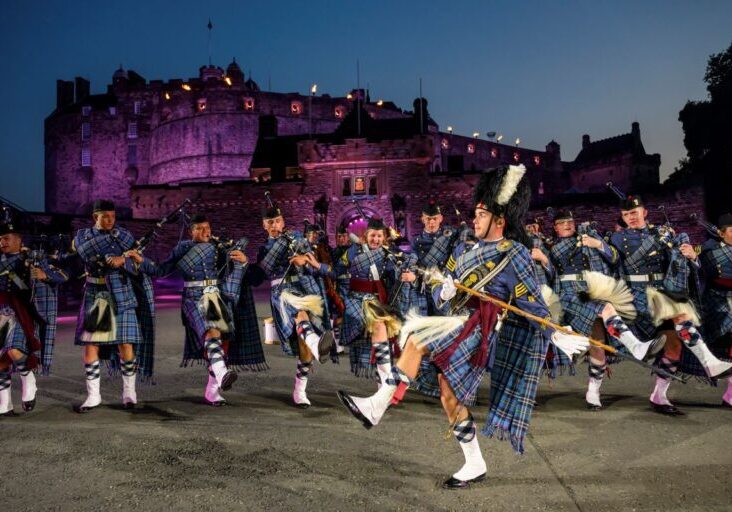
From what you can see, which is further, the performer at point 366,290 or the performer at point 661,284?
the performer at point 366,290

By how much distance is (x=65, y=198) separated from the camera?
6631 cm

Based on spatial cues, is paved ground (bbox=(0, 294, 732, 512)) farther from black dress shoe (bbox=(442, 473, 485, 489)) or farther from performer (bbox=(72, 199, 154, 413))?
performer (bbox=(72, 199, 154, 413))

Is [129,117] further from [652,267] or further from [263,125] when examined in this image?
[652,267]

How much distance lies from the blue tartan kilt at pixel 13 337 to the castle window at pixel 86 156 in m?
66.1

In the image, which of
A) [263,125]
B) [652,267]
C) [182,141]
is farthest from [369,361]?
[182,141]

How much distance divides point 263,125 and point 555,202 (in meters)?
29.3

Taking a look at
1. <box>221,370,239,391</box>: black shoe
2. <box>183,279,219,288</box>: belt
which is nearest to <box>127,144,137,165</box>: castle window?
<box>183,279,219,288</box>: belt

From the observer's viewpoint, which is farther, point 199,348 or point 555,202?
point 555,202

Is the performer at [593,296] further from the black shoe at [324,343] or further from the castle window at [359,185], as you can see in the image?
the castle window at [359,185]

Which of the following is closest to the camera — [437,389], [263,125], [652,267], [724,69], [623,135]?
[437,389]

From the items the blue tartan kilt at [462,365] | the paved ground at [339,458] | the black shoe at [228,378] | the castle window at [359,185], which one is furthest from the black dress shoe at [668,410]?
the castle window at [359,185]

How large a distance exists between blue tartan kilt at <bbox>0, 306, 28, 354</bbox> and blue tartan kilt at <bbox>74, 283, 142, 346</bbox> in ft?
1.81

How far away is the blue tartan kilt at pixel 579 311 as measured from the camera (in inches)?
257

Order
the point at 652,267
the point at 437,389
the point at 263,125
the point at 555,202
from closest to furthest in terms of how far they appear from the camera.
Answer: the point at 437,389 → the point at 652,267 → the point at 555,202 → the point at 263,125
